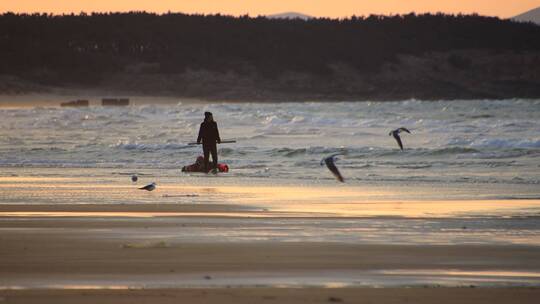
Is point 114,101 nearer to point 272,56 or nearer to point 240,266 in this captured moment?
point 272,56

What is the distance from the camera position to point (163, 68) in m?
133

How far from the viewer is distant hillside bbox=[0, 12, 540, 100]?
127 meters

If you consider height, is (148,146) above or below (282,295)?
above

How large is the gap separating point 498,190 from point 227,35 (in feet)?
424

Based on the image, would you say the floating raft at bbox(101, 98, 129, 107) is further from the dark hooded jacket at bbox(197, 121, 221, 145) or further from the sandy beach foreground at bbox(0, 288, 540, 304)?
the sandy beach foreground at bbox(0, 288, 540, 304)

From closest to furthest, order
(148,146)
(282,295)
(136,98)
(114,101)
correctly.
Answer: (282,295) → (148,146) → (114,101) → (136,98)

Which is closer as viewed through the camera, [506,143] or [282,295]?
[282,295]

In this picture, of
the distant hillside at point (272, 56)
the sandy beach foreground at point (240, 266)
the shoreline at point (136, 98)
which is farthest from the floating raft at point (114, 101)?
the sandy beach foreground at point (240, 266)

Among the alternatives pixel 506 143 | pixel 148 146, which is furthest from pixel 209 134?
pixel 506 143

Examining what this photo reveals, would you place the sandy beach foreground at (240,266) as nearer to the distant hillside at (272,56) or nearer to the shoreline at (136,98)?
the shoreline at (136,98)

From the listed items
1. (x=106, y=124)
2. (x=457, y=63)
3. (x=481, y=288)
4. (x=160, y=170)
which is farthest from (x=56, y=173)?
(x=457, y=63)

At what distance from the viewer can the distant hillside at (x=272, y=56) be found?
5015 inches

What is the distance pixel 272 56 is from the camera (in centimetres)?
14112

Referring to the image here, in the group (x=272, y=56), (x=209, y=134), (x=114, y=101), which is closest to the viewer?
(x=209, y=134)
